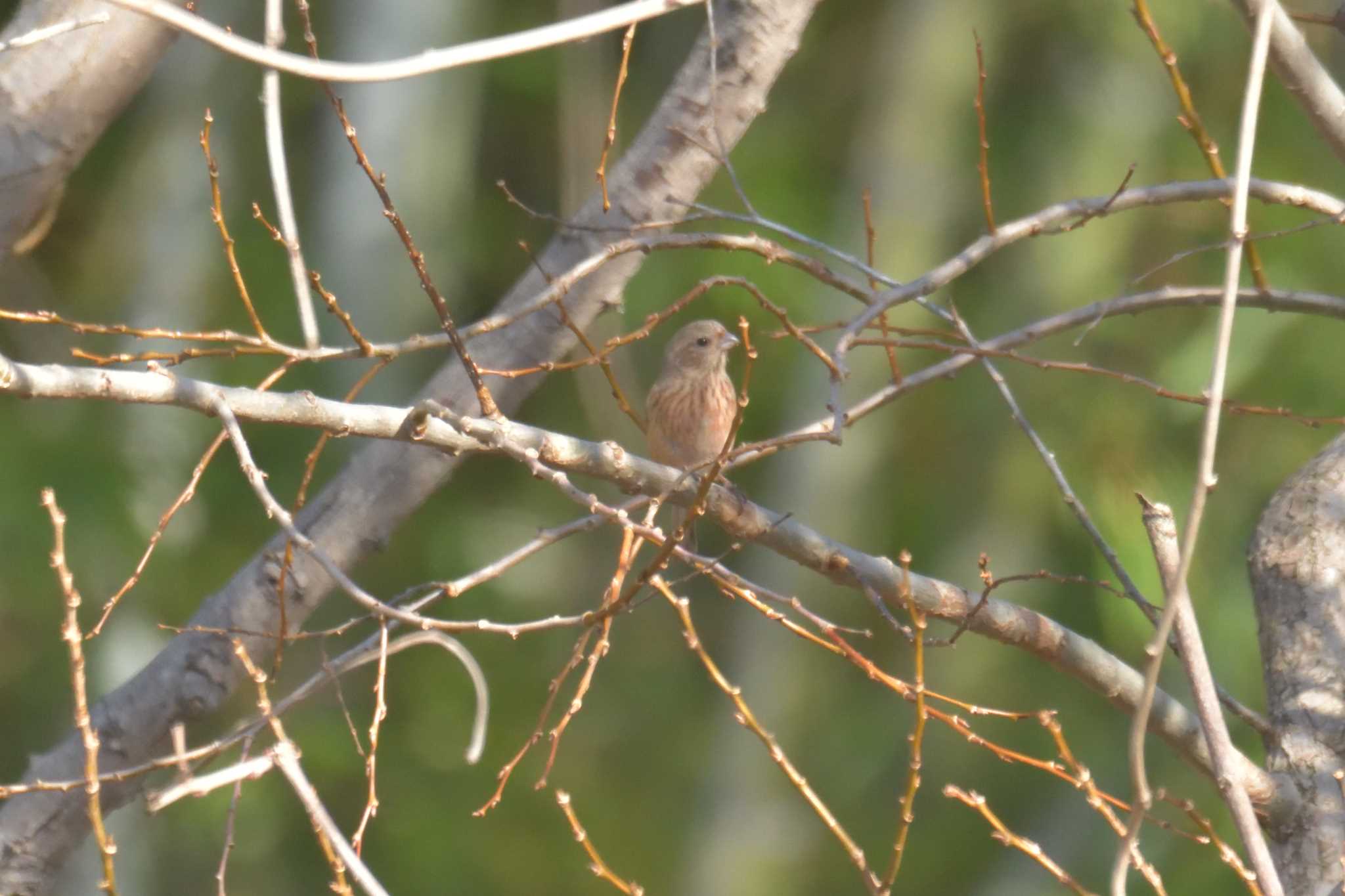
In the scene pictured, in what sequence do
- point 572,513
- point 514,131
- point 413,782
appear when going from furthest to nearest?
point 514,131 < point 572,513 < point 413,782

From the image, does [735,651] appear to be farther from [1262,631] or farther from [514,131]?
[1262,631]

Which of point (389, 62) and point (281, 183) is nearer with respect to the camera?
point (389, 62)

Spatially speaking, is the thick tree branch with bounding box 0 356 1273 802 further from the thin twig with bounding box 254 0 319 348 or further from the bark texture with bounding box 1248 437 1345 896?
the thin twig with bounding box 254 0 319 348

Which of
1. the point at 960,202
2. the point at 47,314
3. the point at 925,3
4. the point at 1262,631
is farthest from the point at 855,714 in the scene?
the point at 47,314

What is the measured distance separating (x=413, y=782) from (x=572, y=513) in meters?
2.31

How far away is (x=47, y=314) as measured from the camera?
3.21 meters

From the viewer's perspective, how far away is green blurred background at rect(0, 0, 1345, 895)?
326 inches

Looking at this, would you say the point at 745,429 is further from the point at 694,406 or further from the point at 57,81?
the point at 57,81

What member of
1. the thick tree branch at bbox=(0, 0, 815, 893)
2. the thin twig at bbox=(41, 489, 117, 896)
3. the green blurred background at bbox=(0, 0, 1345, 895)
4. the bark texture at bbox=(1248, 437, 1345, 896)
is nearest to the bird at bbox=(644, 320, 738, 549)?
the thick tree branch at bbox=(0, 0, 815, 893)

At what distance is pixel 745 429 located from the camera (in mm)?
10227

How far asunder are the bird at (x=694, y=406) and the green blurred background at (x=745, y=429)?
6.20 ft

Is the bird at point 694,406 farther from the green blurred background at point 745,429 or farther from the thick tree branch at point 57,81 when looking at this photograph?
the thick tree branch at point 57,81

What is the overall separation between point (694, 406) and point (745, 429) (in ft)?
14.5

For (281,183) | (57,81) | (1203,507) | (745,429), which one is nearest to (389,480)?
(281,183)
